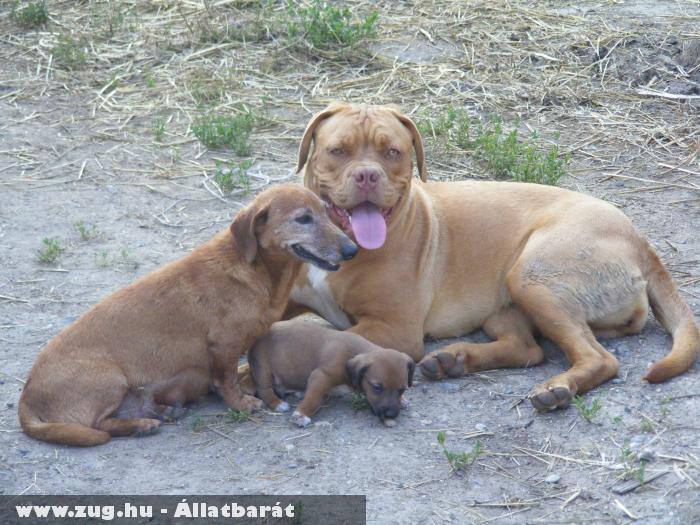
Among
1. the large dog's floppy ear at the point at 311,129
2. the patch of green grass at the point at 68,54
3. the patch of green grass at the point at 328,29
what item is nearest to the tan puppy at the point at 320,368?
the large dog's floppy ear at the point at 311,129

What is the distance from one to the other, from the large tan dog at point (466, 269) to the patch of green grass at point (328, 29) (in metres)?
3.94

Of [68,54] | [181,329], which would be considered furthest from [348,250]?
[68,54]

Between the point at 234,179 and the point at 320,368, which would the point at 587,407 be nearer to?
the point at 320,368

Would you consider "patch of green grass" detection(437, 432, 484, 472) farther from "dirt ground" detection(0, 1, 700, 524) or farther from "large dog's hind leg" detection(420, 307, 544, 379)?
"large dog's hind leg" detection(420, 307, 544, 379)

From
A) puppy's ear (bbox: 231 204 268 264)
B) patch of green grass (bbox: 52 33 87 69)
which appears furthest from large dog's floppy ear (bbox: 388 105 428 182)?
patch of green grass (bbox: 52 33 87 69)

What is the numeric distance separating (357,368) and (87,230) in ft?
9.47

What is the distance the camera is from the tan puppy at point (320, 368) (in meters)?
5.52

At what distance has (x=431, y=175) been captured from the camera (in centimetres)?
858

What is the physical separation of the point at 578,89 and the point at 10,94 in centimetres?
495

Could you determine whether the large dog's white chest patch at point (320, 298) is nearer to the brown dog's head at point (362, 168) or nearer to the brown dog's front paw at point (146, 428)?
the brown dog's head at point (362, 168)

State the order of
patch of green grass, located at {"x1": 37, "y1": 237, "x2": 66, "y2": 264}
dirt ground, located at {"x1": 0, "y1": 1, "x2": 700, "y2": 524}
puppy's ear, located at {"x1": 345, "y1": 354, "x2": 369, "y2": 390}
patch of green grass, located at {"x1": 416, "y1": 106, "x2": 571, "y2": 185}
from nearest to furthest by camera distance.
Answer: dirt ground, located at {"x1": 0, "y1": 1, "x2": 700, "y2": 524} → puppy's ear, located at {"x1": 345, "y1": 354, "x2": 369, "y2": 390} → patch of green grass, located at {"x1": 37, "y1": 237, "x2": 66, "y2": 264} → patch of green grass, located at {"x1": 416, "y1": 106, "x2": 571, "y2": 185}

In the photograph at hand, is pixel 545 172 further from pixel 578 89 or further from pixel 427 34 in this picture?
pixel 427 34

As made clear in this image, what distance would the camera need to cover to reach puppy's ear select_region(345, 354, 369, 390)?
5.57m

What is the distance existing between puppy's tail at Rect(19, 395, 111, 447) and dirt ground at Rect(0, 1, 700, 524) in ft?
0.23
